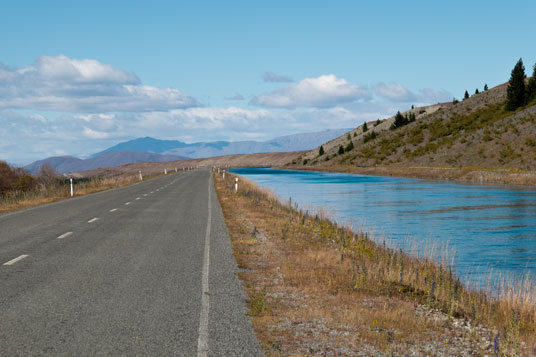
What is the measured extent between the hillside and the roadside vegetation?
3828 centimetres

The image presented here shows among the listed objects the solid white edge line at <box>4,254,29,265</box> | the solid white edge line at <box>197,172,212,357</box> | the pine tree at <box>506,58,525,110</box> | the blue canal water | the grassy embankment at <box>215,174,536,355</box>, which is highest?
the pine tree at <box>506,58,525,110</box>

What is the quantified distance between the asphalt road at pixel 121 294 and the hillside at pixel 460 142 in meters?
45.4

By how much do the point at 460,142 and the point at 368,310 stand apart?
71.8 metres

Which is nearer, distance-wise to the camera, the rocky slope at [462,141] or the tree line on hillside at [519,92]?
the rocky slope at [462,141]

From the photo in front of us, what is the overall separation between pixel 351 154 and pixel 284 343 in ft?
324

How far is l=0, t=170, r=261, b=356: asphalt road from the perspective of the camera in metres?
5.60

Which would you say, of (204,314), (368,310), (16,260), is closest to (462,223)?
(368,310)

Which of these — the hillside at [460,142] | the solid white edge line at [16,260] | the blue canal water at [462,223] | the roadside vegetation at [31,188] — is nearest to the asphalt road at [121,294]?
the solid white edge line at [16,260]

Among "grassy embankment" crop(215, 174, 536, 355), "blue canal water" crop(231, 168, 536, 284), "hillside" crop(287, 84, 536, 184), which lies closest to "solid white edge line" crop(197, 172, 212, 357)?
"grassy embankment" crop(215, 174, 536, 355)

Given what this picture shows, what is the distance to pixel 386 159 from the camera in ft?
284

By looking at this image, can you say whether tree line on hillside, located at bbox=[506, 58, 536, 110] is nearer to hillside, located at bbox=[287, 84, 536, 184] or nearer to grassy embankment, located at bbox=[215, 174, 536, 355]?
hillside, located at bbox=[287, 84, 536, 184]

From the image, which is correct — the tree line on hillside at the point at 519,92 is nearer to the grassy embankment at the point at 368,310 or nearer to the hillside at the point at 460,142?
the hillside at the point at 460,142

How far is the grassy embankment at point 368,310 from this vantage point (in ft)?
18.8

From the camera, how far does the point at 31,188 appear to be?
40.2 metres
